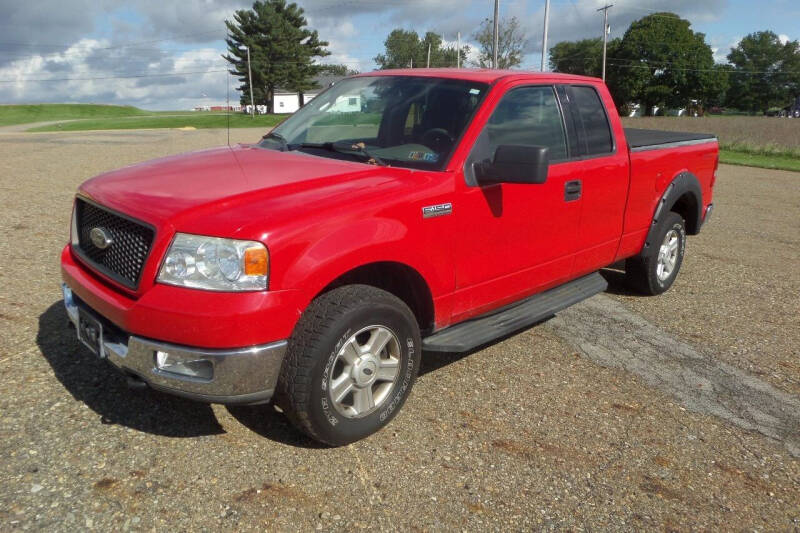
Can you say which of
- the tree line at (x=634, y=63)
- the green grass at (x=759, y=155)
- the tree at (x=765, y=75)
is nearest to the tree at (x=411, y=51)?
the tree line at (x=634, y=63)

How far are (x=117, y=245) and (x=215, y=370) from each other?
0.87 m

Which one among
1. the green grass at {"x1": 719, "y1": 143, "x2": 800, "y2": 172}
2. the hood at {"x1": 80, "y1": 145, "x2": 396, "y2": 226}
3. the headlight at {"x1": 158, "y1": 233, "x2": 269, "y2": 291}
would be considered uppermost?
the hood at {"x1": 80, "y1": 145, "x2": 396, "y2": 226}

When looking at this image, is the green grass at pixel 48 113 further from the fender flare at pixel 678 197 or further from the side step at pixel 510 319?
the side step at pixel 510 319

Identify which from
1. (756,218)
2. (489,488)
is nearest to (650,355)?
(489,488)

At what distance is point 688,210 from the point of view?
618 cm

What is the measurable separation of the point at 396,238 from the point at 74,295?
5.63 ft

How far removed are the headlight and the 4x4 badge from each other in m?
0.95

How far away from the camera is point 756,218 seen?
420 inches

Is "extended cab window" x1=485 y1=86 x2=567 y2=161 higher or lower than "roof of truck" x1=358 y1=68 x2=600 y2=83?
lower

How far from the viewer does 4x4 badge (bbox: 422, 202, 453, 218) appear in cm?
328

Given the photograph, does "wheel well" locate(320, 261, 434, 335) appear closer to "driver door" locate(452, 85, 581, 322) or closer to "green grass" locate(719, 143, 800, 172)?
"driver door" locate(452, 85, 581, 322)

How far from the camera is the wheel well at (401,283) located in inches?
127

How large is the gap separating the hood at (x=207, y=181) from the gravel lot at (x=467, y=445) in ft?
3.79

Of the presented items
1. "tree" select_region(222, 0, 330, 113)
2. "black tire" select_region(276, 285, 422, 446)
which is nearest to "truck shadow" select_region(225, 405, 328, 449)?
"black tire" select_region(276, 285, 422, 446)
